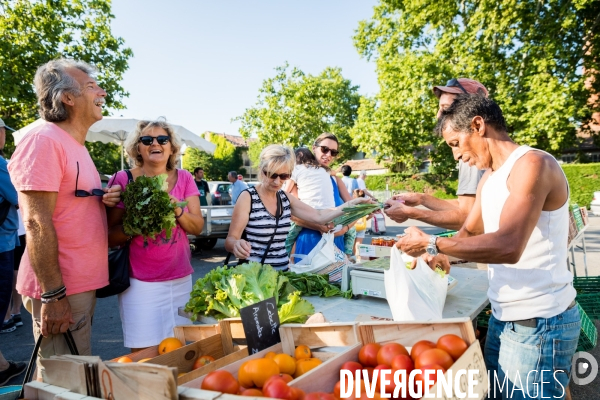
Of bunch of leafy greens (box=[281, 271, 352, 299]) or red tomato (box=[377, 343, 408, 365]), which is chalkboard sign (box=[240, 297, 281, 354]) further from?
bunch of leafy greens (box=[281, 271, 352, 299])

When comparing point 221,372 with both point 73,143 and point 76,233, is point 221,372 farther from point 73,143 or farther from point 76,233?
point 73,143

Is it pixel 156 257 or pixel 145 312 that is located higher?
pixel 156 257

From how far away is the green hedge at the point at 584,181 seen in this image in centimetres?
1888

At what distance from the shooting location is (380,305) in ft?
8.50

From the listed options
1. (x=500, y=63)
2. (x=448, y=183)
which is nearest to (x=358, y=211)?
(x=500, y=63)

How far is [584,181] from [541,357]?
22.1m

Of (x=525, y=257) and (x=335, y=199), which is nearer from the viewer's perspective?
(x=525, y=257)

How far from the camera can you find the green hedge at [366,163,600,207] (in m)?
19.0

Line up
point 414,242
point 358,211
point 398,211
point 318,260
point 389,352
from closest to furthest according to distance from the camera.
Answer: point 389,352, point 414,242, point 398,211, point 318,260, point 358,211

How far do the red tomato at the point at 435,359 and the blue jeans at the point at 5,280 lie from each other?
3.68m

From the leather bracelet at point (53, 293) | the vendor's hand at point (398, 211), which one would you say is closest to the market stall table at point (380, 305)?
the vendor's hand at point (398, 211)

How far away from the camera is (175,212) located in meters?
2.45

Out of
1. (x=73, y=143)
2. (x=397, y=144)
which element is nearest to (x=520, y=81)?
(x=397, y=144)

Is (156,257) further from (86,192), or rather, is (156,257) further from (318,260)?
(318,260)
